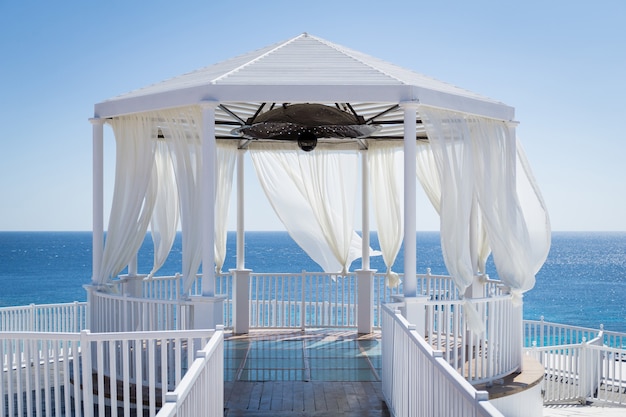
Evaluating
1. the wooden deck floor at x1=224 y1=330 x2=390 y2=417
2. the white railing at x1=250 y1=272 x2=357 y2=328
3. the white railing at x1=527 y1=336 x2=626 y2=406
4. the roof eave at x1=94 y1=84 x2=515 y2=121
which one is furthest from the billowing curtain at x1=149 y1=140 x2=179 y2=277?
the white railing at x1=527 y1=336 x2=626 y2=406

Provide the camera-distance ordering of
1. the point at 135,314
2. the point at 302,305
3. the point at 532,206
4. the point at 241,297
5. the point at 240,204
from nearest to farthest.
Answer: the point at 135,314 → the point at 532,206 → the point at 241,297 → the point at 240,204 → the point at 302,305

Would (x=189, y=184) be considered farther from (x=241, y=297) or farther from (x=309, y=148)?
(x=241, y=297)

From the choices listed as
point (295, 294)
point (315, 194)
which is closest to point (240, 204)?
point (315, 194)

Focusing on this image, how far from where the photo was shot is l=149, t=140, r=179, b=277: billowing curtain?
31.2 ft

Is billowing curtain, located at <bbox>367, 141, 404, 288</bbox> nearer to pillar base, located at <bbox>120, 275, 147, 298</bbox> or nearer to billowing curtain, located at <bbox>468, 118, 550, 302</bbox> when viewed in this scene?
billowing curtain, located at <bbox>468, 118, 550, 302</bbox>

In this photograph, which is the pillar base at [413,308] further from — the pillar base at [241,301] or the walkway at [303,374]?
the pillar base at [241,301]

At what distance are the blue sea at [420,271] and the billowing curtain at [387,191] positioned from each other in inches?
1678

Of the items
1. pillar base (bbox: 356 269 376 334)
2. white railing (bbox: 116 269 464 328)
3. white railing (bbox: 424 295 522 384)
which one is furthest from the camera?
pillar base (bbox: 356 269 376 334)

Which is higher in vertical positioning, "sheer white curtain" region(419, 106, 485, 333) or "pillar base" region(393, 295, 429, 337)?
"sheer white curtain" region(419, 106, 485, 333)

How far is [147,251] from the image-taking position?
90812 mm

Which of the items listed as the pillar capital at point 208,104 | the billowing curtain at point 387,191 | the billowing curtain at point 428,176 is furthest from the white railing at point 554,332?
the pillar capital at point 208,104

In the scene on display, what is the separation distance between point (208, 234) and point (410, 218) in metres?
2.17

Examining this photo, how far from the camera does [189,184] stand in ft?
25.2

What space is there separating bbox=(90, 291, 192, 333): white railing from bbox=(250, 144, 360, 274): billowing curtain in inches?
158
